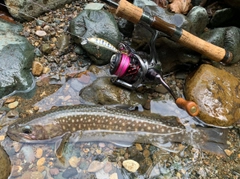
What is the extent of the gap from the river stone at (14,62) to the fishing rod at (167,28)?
5.19ft

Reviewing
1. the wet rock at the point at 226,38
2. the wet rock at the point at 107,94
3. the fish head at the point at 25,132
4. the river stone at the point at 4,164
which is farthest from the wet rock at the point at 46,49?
the wet rock at the point at 226,38

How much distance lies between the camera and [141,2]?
477cm

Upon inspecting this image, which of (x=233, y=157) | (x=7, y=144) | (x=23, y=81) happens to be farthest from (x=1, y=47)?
(x=233, y=157)

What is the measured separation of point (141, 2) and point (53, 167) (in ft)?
9.20

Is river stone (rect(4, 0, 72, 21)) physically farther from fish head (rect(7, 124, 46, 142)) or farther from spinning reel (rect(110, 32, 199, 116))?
fish head (rect(7, 124, 46, 142))

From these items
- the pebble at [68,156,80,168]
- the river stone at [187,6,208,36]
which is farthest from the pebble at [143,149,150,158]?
the river stone at [187,6,208,36]

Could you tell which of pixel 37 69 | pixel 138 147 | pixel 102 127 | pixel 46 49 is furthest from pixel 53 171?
pixel 46 49

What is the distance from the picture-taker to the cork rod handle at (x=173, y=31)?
381 cm

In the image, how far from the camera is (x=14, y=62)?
14.5 ft

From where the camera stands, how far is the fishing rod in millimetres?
3816

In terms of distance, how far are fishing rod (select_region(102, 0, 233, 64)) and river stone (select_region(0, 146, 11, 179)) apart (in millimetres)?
2177

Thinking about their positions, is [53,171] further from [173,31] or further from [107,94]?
[173,31]

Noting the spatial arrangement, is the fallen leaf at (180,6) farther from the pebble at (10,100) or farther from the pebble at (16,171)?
the pebble at (16,171)

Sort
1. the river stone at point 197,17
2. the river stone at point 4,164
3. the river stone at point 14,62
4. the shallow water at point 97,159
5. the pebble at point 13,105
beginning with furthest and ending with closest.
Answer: the river stone at point 197,17 < the river stone at point 14,62 < the pebble at point 13,105 < the shallow water at point 97,159 < the river stone at point 4,164
